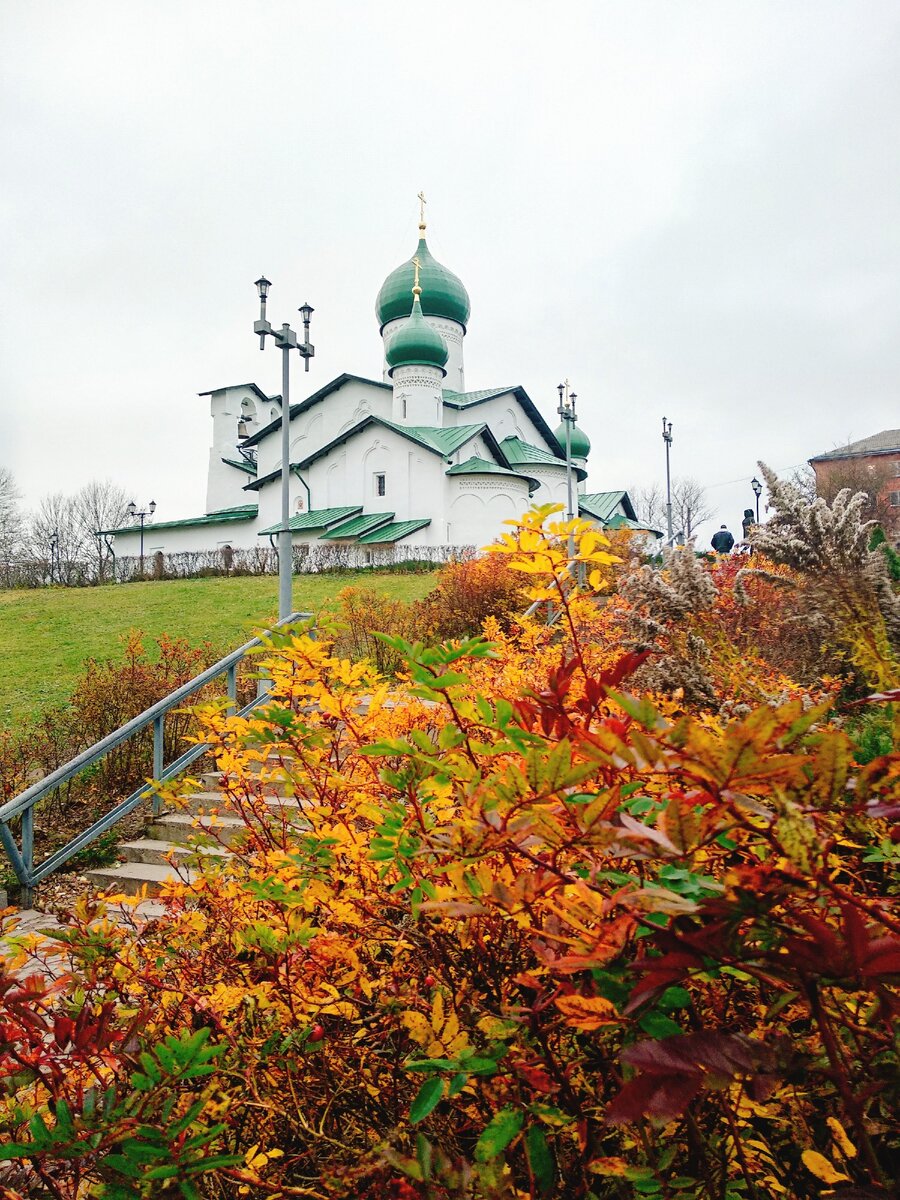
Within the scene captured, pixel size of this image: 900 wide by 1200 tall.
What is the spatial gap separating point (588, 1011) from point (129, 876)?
5564 millimetres

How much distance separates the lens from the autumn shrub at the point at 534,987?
812 millimetres

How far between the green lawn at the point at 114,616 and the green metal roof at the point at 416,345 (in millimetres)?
12153

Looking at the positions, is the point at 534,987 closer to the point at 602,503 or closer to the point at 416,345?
the point at 416,345

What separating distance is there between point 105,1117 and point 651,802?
3.13ft

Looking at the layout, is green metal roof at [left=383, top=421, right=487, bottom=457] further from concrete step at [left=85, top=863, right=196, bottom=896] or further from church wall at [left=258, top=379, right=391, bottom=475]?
concrete step at [left=85, top=863, right=196, bottom=896]

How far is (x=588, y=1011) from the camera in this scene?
3.17 feet

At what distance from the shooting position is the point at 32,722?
9.82m

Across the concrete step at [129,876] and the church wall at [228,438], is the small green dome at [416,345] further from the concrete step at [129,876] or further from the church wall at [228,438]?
the concrete step at [129,876]

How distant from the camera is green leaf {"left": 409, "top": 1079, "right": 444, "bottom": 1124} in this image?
935 millimetres

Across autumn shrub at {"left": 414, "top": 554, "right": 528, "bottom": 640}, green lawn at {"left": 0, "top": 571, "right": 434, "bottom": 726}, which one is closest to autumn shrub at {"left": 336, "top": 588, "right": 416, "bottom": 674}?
autumn shrub at {"left": 414, "top": 554, "right": 528, "bottom": 640}

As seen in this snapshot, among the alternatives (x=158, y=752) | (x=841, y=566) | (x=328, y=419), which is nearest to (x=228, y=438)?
(x=328, y=419)

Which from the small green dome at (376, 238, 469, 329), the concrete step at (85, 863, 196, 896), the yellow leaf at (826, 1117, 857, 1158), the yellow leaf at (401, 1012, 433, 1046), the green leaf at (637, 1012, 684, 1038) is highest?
the small green dome at (376, 238, 469, 329)

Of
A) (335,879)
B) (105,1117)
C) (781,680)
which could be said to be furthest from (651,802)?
(781,680)

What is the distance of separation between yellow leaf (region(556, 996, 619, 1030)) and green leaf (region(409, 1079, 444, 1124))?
0.20m
